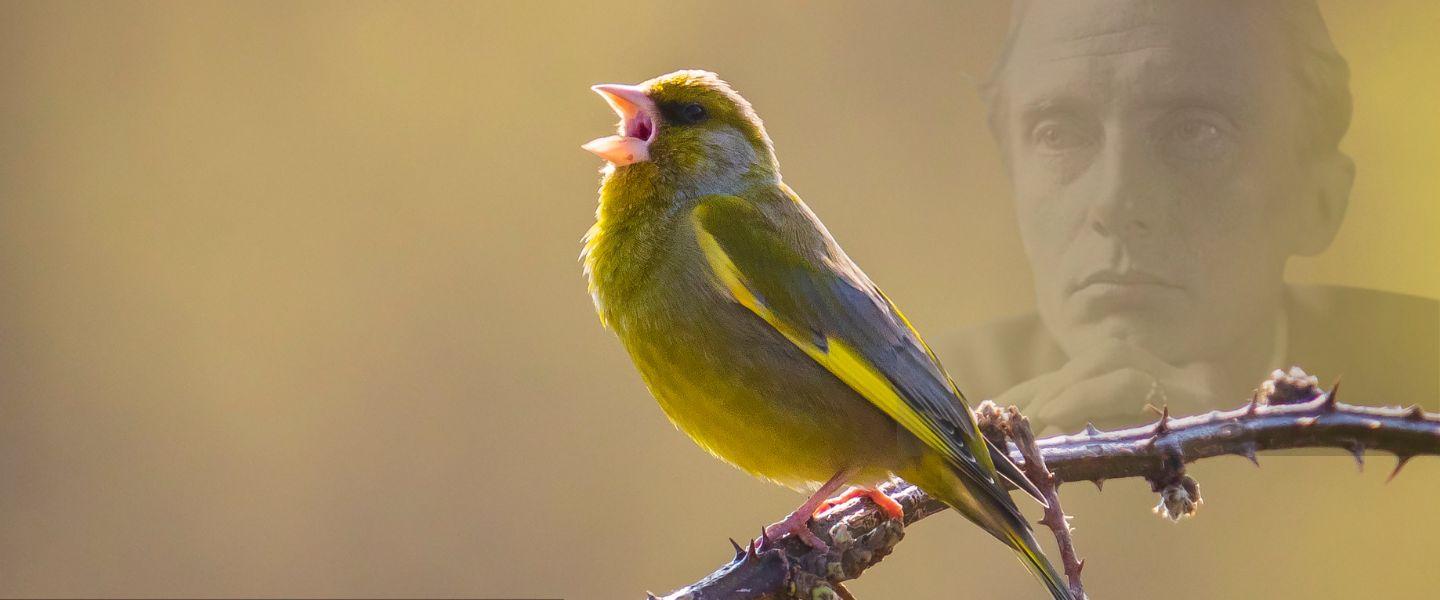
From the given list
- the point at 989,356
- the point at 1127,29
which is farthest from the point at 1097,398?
the point at 1127,29

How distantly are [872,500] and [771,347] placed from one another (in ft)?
0.68

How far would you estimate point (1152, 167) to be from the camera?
313 cm

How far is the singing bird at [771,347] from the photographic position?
137cm

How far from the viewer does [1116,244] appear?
3162mm

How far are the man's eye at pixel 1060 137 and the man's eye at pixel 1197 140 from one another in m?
0.28

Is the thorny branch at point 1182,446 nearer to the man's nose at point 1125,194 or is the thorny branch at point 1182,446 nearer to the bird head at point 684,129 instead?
the bird head at point 684,129

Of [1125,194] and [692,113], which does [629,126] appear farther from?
[1125,194]

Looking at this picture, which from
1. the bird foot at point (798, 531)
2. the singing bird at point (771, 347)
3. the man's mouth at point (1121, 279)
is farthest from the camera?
the man's mouth at point (1121, 279)

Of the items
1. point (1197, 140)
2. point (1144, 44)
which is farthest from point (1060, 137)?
point (1197, 140)

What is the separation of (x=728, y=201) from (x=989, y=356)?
83.5 inches

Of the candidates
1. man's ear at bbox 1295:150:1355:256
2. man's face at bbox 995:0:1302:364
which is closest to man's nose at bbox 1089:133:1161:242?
man's face at bbox 995:0:1302:364

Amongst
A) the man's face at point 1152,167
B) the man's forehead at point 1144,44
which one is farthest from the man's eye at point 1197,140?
the man's forehead at point 1144,44

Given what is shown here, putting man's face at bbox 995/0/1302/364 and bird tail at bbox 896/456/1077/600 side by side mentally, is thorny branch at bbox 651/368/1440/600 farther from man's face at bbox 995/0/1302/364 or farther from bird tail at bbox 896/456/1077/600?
man's face at bbox 995/0/1302/364

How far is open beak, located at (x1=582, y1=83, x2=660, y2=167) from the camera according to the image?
1.55 m
